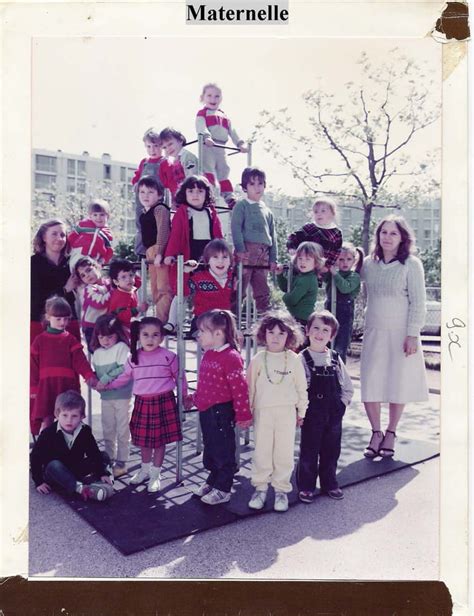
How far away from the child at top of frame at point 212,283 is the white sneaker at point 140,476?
1060mm

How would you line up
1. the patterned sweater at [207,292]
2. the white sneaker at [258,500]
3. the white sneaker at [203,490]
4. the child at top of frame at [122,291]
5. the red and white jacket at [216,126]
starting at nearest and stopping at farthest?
the white sneaker at [258,500] < the white sneaker at [203,490] < the patterned sweater at [207,292] < the child at top of frame at [122,291] < the red and white jacket at [216,126]

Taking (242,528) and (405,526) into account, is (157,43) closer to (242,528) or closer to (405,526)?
(242,528)

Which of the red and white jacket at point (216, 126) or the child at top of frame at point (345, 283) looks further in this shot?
the red and white jacket at point (216, 126)

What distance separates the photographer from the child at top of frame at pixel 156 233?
4652 mm

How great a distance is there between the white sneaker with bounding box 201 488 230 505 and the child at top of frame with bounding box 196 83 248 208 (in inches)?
108

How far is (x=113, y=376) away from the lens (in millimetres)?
4184

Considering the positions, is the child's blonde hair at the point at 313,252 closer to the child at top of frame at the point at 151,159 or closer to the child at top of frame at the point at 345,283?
the child at top of frame at the point at 345,283

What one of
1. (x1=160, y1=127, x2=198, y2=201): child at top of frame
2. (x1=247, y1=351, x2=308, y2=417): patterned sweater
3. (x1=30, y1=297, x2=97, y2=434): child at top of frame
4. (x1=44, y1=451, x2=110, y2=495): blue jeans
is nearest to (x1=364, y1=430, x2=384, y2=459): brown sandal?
(x1=247, y1=351, x2=308, y2=417): patterned sweater

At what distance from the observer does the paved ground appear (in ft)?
10.2

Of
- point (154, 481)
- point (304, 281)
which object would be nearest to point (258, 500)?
point (154, 481)

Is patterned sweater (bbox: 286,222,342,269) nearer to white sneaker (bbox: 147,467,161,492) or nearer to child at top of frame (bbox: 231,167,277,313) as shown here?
child at top of frame (bbox: 231,167,277,313)

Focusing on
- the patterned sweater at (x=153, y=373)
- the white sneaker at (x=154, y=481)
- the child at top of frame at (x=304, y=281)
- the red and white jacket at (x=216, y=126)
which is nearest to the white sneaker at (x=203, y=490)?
the white sneaker at (x=154, y=481)
